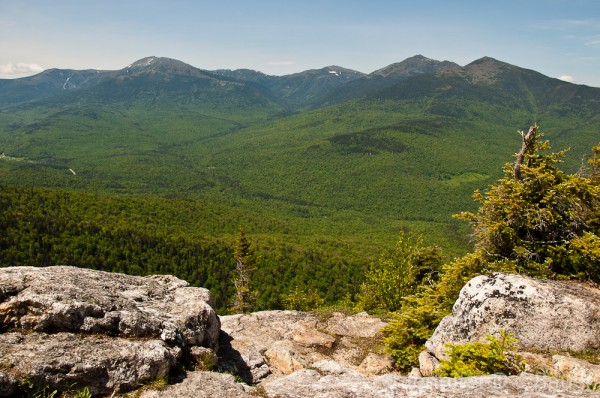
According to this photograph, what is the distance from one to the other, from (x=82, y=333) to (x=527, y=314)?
1570cm

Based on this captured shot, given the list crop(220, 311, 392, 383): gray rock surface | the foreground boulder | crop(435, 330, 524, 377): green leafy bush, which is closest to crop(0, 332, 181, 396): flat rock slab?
the foreground boulder

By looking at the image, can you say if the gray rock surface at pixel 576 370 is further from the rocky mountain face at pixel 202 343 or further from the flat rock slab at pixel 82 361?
the flat rock slab at pixel 82 361

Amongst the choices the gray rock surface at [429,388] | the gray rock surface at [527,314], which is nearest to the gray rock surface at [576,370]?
the gray rock surface at [527,314]

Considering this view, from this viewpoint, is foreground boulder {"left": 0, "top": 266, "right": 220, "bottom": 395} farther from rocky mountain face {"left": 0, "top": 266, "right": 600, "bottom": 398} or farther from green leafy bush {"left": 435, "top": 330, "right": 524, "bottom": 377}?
green leafy bush {"left": 435, "top": 330, "right": 524, "bottom": 377}

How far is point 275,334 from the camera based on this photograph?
2181cm

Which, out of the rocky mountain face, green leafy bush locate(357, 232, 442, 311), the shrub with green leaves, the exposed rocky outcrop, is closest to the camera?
the rocky mountain face

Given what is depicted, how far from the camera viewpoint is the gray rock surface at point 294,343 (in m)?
16.4

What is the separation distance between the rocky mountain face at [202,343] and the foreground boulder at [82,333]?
0.10 feet

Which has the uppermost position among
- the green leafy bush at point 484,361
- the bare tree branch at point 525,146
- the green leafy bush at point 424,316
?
the bare tree branch at point 525,146

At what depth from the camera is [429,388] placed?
9297 millimetres

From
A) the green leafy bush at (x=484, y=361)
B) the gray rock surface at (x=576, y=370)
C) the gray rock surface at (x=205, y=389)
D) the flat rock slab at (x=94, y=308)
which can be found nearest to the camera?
the gray rock surface at (x=205, y=389)

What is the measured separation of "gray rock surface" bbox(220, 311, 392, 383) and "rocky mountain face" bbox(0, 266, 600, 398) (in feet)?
0.37

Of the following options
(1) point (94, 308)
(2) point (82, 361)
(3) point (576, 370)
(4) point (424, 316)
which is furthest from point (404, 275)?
(2) point (82, 361)

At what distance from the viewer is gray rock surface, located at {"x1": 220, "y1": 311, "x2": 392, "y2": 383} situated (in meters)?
16.4
